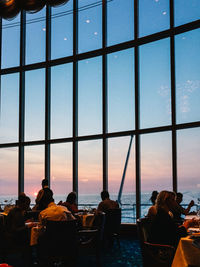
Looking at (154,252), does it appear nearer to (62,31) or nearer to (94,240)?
(94,240)

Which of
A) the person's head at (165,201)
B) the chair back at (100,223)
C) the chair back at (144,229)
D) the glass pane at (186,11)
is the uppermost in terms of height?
the glass pane at (186,11)

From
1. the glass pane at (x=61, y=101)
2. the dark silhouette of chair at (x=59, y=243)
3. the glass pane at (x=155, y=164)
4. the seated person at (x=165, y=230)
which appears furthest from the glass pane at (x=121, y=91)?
the seated person at (x=165, y=230)

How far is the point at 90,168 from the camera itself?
9.89 metres

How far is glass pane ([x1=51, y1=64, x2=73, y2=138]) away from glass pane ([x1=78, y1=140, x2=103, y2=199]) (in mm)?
688

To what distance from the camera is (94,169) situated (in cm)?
981

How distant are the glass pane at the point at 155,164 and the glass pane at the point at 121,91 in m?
0.67

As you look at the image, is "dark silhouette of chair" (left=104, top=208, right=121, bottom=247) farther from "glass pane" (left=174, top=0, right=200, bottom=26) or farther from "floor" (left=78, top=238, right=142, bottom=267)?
A: "glass pane" (left=174, top=0, right=200, bottom=26)

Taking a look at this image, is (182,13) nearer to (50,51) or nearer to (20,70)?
(50,51)

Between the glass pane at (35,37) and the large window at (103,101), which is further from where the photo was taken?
the glass pane at (35,37)

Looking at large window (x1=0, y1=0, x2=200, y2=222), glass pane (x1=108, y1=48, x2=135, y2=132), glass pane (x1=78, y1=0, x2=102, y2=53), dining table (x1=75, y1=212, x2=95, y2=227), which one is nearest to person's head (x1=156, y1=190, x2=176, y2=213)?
dining table (x1=75, y1=212, x2=95, y2=227)

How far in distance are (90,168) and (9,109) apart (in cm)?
327

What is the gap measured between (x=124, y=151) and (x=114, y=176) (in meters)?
0.71

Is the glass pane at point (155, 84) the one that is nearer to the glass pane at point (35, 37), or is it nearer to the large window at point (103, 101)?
the large window at point (103, 101)

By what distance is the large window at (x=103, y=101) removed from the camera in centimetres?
859
